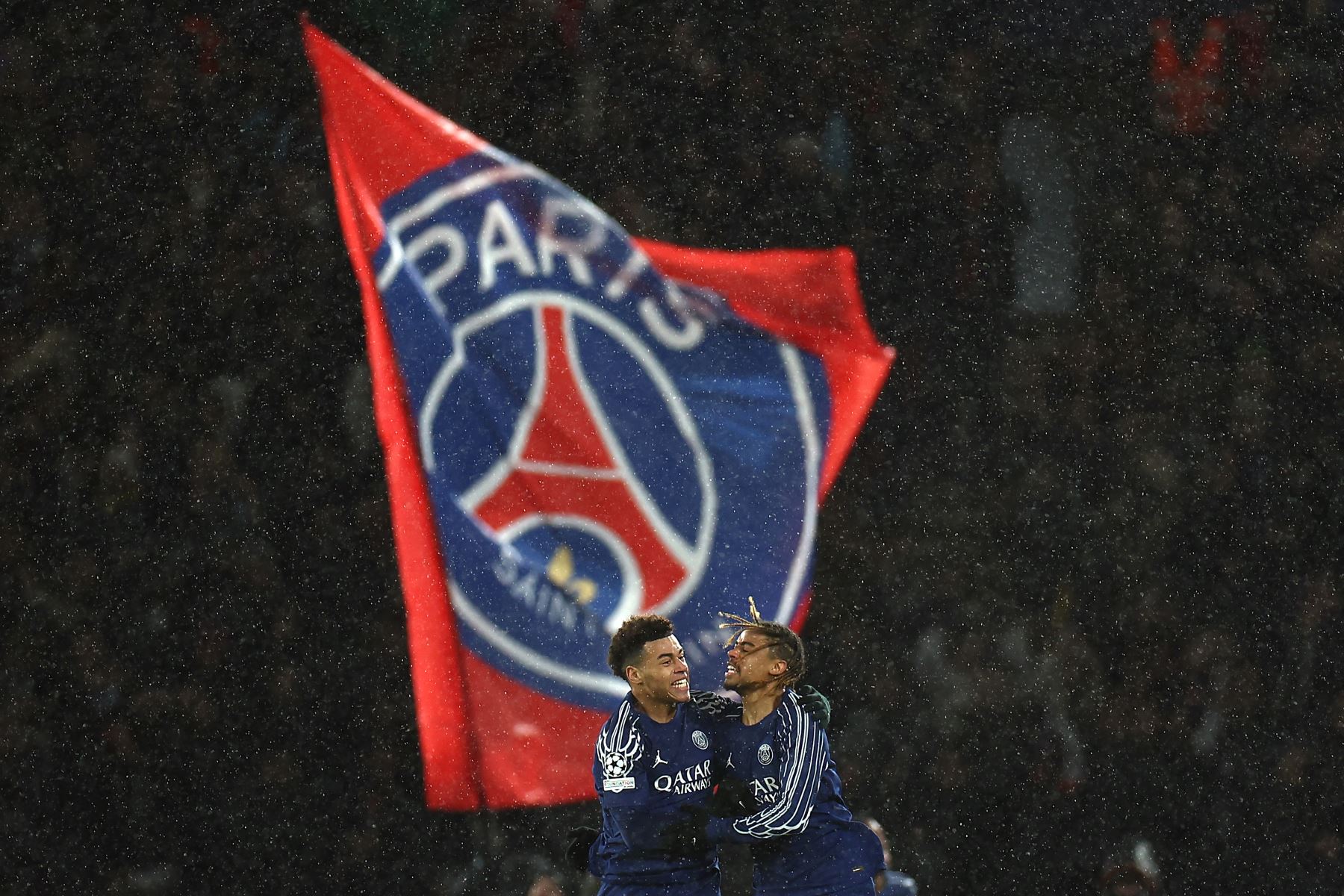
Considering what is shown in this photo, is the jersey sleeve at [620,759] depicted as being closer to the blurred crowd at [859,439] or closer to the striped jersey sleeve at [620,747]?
the striped jersey sleeve at [620,747]

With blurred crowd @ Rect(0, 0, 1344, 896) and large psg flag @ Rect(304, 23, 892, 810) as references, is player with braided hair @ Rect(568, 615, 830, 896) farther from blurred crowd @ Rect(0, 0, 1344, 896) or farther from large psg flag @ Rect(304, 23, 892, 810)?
blurred crowd @ Rect(0, 0, 1344, 896)

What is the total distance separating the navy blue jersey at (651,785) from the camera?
3473 mm

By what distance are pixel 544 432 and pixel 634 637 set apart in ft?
2.87

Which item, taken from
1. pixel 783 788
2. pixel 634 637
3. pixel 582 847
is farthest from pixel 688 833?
pixel 634 637

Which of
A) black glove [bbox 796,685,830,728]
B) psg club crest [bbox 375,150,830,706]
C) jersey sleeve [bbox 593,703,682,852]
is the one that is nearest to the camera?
jersey sleeve [bbox 593,703,682,852]

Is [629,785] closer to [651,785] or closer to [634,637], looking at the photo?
[651,785]

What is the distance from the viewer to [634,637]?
11.4 feet

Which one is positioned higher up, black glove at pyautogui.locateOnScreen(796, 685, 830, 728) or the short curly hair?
the short curly hair

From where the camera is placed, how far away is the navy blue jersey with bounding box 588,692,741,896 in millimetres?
3473

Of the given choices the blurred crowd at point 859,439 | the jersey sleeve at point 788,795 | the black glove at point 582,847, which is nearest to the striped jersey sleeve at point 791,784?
Result: the jersey sleeve at point 788,795

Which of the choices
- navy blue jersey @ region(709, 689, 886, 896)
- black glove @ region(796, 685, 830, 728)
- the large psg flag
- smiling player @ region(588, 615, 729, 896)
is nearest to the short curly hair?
smiling player @ region(588, 615, 729, 896)

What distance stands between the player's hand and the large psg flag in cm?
71

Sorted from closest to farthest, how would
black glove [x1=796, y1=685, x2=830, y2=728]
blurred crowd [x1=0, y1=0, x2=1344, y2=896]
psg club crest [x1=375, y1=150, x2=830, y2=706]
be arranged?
black glove [x1=796, y1=685, x2=830, y2=728], psg club crest [x1=375, y1=150, x2=830, y2=706], blurred crowd [x1=0, y1=0, x2=1344, y2=896]

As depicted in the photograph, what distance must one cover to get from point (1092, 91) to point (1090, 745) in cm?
187
